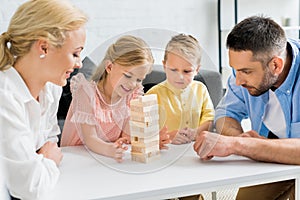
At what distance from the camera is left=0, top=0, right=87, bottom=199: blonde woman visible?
37.0 inches

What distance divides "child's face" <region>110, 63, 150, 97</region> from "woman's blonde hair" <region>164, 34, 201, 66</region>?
67 mm

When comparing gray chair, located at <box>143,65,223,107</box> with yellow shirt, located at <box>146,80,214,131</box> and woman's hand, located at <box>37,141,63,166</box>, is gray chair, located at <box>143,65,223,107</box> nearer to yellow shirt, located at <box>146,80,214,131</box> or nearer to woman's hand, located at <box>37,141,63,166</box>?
yellow shirt, located at <box>146,80,214,131</box>

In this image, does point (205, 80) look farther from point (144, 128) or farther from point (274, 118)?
point (274, 118)

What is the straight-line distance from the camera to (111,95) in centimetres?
116

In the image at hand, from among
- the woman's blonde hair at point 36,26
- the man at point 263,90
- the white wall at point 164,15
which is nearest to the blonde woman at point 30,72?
the woman's blonde hair at point 36,26

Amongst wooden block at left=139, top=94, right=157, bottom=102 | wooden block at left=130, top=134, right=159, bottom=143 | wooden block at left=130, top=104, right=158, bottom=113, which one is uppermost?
wooden block at left=139, top=94, right=157, bottom=102

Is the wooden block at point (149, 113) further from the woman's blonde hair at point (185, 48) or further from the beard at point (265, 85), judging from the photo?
the beard at point (265, 85)

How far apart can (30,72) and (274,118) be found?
740 mm

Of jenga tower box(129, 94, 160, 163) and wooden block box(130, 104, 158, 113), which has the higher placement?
wooden block box(130, 104, 158, 113)

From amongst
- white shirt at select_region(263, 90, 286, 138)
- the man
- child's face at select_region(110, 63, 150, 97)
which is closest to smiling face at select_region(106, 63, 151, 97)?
child's face at select_region(110, 63, 150, 97)

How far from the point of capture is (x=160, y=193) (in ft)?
3.25

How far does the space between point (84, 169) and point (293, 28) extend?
92.8 inches

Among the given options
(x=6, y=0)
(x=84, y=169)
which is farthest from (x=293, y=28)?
(x=84, y=169)

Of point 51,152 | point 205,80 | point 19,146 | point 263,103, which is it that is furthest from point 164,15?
point 19,146
